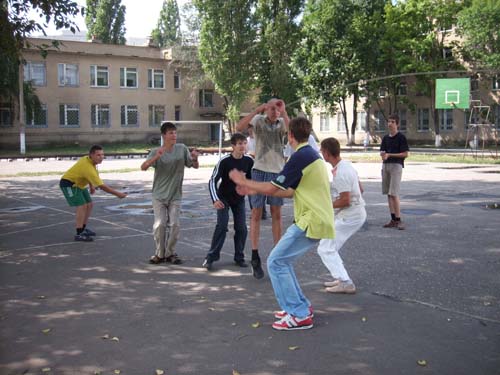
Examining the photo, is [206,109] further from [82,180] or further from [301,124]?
[301,124]

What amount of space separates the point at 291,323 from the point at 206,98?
2201 inches

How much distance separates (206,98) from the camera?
60031mm

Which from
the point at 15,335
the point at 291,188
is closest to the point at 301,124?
the point at 291,188

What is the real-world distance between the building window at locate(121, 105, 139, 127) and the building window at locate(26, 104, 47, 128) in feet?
22.8

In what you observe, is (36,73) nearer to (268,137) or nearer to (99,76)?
(99,76)

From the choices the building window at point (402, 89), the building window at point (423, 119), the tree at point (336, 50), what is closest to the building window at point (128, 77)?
the tree at point (336, 50)

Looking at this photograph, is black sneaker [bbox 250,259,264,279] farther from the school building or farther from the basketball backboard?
the school building

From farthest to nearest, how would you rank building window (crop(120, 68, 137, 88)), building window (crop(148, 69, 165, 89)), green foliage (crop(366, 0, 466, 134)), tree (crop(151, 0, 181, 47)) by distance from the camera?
tree (crop(151, 0, 181, 47)), building window (crop(148, 69, 165, 89)), building window (crop(120, 68, 137, 88)), green foliage (crop(366, 0, 466, 134))

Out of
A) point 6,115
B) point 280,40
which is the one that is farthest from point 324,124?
point 6,115

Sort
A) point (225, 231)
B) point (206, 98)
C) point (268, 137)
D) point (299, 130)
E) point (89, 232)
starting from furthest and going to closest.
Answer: point (206, 98)
point (89, 232)
point (268, 137)
point (225, 231)
point (299, 130)

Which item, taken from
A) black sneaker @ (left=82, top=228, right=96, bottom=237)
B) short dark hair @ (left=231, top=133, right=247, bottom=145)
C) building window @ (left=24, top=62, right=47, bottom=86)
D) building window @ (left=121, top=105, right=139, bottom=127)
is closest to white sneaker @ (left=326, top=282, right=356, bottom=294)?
short dark hair @ (left=231, top=133, right=247, bottom=145)

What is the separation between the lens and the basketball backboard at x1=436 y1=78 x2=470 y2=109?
4022 cm

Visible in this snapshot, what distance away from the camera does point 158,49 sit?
55.7 metres

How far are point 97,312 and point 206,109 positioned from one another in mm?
54701
